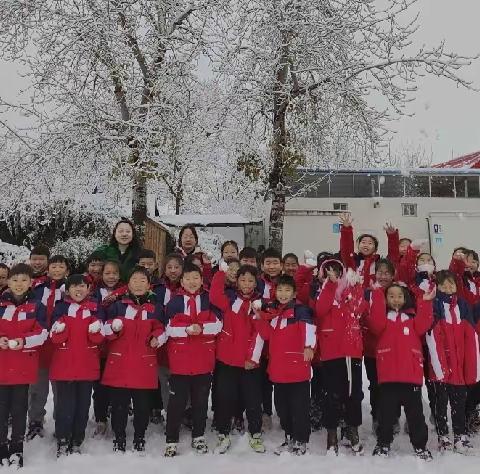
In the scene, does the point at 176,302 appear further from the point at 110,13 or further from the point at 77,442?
the point at 110,13

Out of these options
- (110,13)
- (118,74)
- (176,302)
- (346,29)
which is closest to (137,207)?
(118,74)

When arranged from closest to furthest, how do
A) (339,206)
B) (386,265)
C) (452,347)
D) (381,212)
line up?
(452,347) < (386,265) < (381,212) < (339,206)

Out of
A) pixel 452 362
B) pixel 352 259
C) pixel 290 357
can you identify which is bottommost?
pixel 452 362

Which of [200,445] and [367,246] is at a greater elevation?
[367,246]

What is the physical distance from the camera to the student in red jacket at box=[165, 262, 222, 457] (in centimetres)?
463

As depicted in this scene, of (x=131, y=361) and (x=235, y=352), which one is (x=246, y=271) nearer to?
(x=235, y=352)

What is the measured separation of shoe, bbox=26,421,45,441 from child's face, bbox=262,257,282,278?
102 inches

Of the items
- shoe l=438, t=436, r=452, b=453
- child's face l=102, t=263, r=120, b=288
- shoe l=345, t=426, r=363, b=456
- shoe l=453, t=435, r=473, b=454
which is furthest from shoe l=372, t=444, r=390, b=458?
child's face l=102, t=263, r=120, b=288

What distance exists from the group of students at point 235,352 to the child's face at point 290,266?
66 cm

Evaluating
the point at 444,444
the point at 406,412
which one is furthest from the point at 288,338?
the point at 444,444

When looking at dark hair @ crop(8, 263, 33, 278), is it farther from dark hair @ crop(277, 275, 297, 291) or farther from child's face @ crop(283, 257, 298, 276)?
child's face @ crop(283, 257, 298, 276)

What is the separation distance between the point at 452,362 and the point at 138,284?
9.63 ft

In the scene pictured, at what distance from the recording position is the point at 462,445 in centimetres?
461

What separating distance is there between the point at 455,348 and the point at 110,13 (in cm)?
1025
